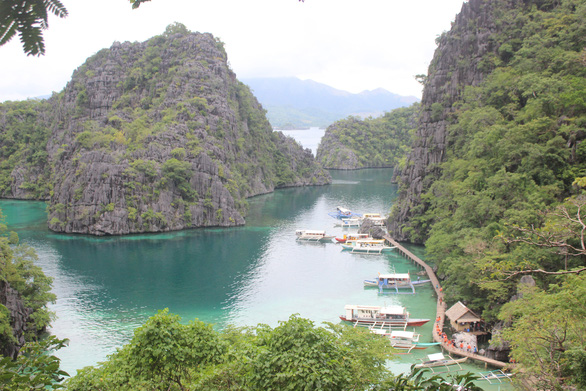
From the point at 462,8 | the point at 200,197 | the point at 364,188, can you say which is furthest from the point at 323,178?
the point at 462,8

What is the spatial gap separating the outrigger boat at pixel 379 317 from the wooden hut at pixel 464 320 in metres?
2.51

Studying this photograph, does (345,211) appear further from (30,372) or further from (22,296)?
(30,372)

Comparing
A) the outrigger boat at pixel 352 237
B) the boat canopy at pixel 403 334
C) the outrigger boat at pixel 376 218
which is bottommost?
the boat canopy at pixel 403 334

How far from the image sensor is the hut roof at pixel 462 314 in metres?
26.9

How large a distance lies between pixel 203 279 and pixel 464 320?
871 inches

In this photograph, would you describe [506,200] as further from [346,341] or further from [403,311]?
[346,341]

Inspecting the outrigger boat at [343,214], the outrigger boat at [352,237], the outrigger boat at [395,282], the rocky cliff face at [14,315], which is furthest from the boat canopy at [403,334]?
the outrigger boat at [343,214]

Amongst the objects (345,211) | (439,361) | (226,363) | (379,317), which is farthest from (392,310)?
(345,211)

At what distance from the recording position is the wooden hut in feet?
88.1

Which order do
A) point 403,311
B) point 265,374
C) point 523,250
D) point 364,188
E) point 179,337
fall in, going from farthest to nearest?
point 364,188 → point 403,311 → point 523,250 → point 179,337 → point 265,374

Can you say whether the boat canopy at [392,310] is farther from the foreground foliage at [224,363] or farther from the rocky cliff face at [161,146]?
the rocky cliff face at [161,146]

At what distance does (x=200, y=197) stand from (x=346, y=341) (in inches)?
1819

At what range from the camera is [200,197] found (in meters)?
62.0

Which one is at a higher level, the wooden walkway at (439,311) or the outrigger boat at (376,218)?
the outrigger boat at (376,218)
